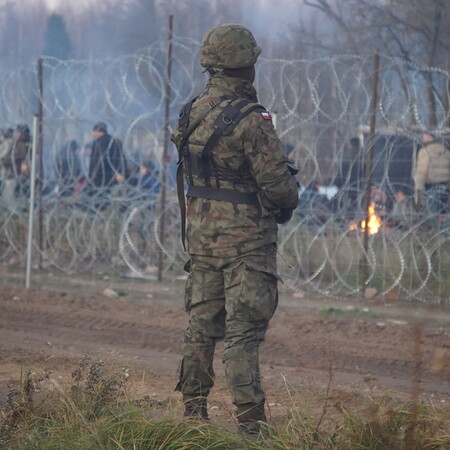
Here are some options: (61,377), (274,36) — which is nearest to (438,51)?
(274,36)

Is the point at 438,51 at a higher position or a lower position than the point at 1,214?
higher

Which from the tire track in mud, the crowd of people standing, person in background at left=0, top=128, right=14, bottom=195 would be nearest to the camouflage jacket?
the tire track in mud

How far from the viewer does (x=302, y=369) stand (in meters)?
6.50

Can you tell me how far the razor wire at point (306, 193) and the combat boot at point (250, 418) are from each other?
4.43 meters

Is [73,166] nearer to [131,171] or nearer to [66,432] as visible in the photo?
[131,171]

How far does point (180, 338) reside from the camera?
7652 millimetres

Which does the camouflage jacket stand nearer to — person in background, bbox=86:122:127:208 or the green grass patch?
the green grass patch

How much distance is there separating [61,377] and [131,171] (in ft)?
15.8

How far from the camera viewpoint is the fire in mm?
8969

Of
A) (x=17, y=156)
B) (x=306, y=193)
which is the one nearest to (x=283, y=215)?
(x=306, y=193)

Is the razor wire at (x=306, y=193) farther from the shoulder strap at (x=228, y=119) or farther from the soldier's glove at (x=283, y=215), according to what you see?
the shoulder strap at (x=228, y=119)

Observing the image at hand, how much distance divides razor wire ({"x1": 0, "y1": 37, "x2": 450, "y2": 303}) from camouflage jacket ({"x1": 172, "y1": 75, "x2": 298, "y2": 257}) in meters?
4.36

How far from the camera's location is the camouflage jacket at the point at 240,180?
4215 mm

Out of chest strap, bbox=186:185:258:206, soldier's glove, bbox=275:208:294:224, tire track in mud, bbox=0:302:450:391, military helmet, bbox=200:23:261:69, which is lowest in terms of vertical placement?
tire track in mud, bbox=0:302:450:391
